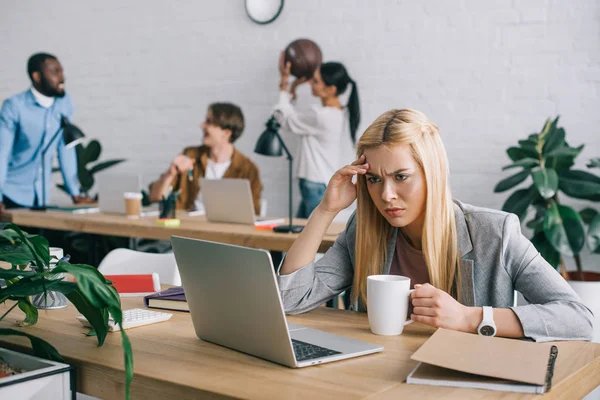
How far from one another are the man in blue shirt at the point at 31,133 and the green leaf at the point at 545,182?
2.94 m

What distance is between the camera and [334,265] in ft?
5.89

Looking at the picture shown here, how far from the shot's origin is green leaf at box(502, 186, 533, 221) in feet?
11.5

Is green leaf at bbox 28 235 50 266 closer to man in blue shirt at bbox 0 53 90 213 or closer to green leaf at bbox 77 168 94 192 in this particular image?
man in blue shirt at bbox 0 53 90 213

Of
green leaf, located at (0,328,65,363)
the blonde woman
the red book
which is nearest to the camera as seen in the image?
green leaf, located at (0,328,65,363)

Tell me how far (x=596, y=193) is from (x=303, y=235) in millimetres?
2264

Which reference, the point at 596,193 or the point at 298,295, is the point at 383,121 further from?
the point at 596,193

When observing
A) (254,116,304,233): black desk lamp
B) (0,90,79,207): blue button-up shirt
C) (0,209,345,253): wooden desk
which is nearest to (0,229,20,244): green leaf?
(0,209,345,253): wooden desk

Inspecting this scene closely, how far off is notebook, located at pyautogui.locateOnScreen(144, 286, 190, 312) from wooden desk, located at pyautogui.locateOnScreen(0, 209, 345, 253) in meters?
1.18

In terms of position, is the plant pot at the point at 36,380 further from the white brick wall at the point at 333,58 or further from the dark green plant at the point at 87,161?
the dark green plant at the point at 87,161

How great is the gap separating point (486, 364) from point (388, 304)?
1.04 feet

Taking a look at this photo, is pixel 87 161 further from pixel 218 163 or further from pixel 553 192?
pixel 553 192

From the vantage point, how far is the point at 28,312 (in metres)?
1.52

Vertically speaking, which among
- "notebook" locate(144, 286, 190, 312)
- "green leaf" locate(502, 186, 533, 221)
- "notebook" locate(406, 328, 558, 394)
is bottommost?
"green leaf" locate(502, 186, 533, 221)

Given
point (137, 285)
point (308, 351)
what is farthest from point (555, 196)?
point (308, 351)
